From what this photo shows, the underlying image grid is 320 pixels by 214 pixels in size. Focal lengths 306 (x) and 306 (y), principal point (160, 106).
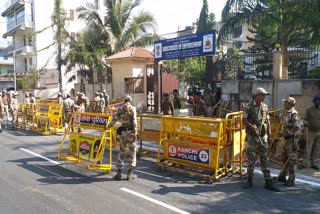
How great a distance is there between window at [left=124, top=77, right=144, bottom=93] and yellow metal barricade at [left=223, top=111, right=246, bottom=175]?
1274 cm

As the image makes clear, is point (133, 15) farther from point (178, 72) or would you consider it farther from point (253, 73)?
point (253, 73)

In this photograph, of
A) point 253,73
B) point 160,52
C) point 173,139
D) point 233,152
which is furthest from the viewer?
point 160,52

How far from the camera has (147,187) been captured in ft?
18.9

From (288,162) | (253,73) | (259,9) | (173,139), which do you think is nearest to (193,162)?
(173,139)

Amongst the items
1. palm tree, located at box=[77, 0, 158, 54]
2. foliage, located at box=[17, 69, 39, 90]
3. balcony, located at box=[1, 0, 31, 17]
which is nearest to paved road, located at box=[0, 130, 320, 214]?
palm tree, located at box=[77, 0, 158, 54]

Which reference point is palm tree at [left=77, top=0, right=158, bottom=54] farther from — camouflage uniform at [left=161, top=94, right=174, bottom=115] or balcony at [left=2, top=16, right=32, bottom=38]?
balcony at [left=2, top=16, right=32, bottom=38]

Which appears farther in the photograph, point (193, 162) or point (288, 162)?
point (193, 162)

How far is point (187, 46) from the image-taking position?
42.4 ft

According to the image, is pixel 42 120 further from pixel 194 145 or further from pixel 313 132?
pixel 313 132

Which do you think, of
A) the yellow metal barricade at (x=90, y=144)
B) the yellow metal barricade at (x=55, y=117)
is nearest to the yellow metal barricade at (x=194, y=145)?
the yellow metal barricade at (x=90, y=144)

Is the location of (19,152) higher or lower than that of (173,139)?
lower

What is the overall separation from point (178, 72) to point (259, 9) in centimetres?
1088

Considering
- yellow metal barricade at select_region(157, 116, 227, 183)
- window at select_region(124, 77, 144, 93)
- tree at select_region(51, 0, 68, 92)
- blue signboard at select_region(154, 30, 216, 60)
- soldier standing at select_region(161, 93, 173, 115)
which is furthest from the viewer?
tree at select_region(51, 0, 68, 92)

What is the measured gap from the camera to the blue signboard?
474 inches
